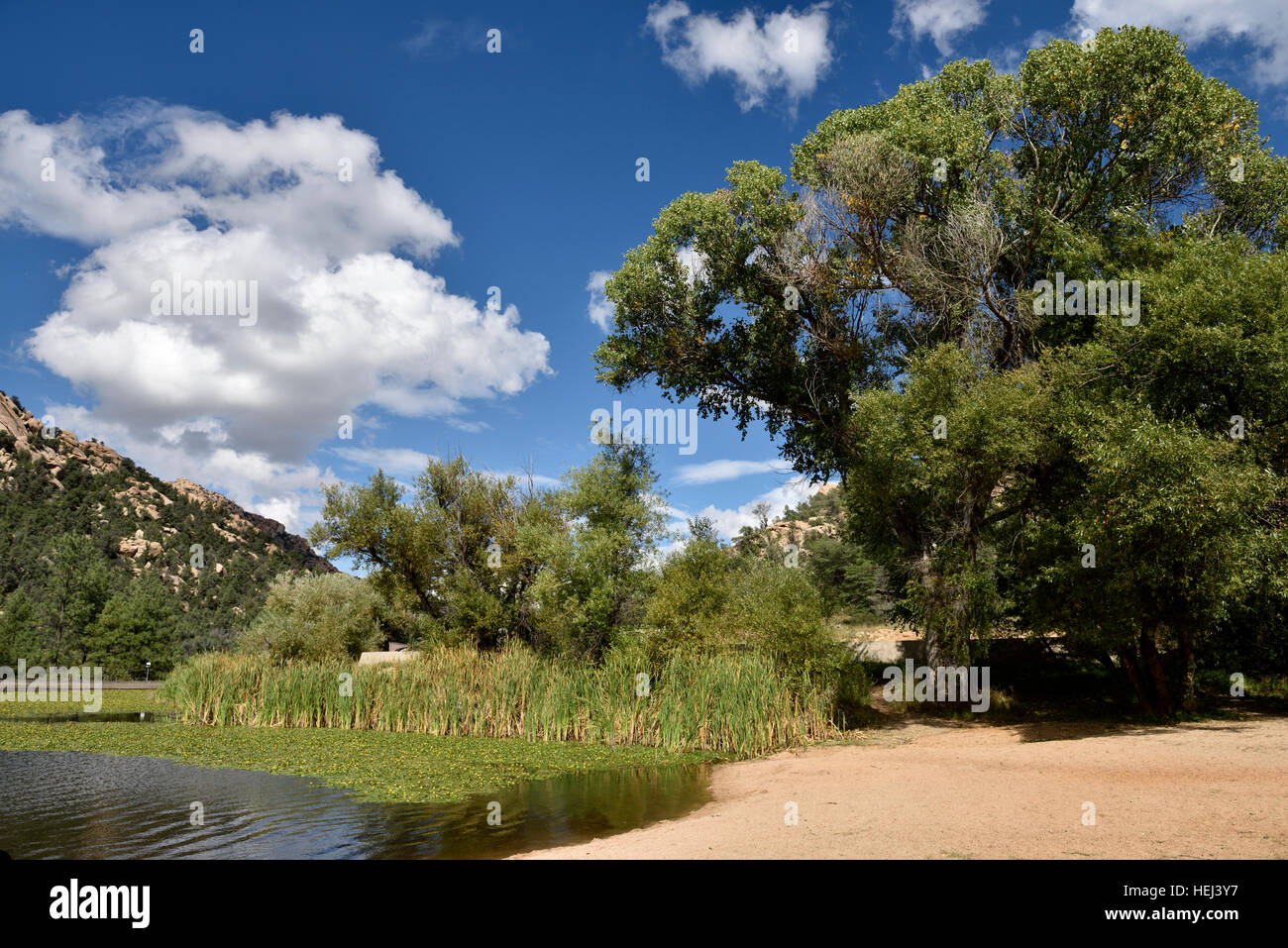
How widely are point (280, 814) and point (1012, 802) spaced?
10060 millimetres

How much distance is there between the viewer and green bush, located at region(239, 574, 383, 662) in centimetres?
3566

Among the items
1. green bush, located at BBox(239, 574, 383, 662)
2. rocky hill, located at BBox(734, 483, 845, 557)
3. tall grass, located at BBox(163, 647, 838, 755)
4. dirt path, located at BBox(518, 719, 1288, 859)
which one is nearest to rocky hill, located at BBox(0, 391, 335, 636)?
green bush, located at BBox(239, 574, 383, 662)

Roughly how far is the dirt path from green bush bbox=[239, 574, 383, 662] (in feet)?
87.9

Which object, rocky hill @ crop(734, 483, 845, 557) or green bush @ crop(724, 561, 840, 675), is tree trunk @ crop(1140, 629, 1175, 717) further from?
rocky hill @ crop(734, 483, 845, 557)

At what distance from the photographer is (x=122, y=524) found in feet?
261

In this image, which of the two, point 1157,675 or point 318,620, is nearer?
point 1157,675

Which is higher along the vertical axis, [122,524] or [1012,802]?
[122,524]

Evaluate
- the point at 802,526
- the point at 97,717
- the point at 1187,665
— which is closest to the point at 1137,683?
the point at 1187,665

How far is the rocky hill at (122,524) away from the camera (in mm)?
67438

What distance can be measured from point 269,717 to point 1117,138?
28574mm

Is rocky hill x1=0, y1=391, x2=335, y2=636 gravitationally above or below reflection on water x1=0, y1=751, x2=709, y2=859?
above

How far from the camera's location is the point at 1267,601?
14844 mm

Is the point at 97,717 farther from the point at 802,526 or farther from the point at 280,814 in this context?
the point at 802,526
